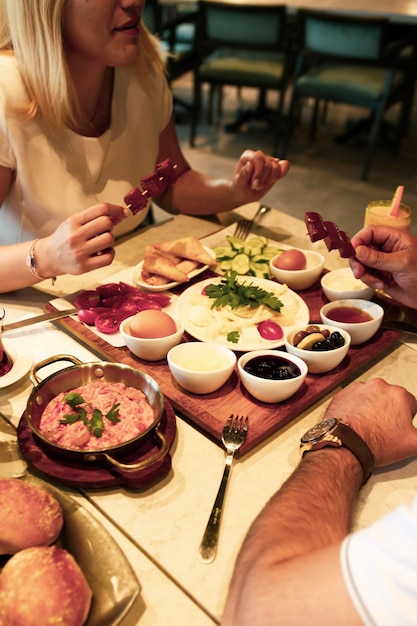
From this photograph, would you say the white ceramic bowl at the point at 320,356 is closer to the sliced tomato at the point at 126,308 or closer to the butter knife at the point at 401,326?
the butter knife at the point at 401,326

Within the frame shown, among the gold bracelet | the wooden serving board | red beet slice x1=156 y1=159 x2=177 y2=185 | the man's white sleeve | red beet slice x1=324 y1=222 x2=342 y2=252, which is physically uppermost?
red beet slice x1=156 y1=159 x2=177 y2=185

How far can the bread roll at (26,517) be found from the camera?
91 cm

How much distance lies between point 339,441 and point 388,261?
2.06 feet

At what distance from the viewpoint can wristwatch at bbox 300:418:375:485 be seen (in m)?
1.16

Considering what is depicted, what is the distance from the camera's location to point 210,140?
20.1ft

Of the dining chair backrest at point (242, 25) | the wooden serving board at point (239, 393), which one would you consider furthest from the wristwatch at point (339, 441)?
the dining chair backrest at point (242, 25)

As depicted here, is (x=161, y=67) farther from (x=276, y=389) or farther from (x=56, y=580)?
(x=56, y=580)

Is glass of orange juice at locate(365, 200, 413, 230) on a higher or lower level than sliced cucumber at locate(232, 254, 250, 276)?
higher

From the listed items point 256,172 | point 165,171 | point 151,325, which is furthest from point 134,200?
point 256,172

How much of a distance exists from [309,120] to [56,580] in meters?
6.67

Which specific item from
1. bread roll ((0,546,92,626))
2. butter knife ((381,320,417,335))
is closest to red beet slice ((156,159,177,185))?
butter knife ((381,320,417,335))

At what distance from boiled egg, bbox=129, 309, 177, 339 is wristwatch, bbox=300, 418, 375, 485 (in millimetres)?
473

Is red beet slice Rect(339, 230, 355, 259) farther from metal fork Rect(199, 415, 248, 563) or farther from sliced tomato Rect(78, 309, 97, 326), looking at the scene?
sliced tomato Rect(78, 309, 97, 326)

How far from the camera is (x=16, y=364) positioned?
1.41 m
